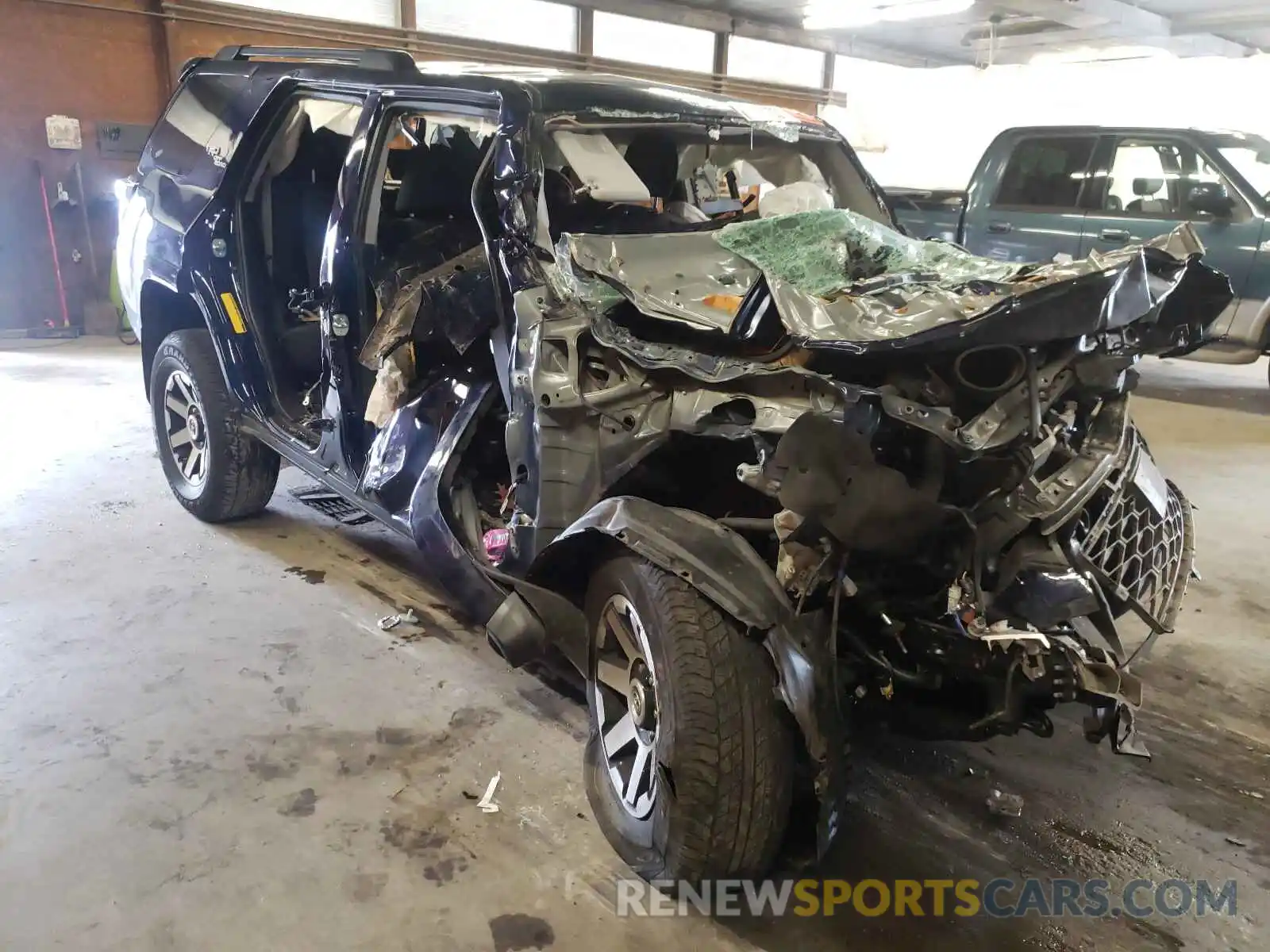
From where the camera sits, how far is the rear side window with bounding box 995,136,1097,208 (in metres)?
7.16

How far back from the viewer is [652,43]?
11820 millimetres

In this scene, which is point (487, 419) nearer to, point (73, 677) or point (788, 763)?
point (788, 763)

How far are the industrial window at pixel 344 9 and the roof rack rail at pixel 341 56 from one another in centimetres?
554

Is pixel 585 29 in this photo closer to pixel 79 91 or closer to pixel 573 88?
pixel 79 91

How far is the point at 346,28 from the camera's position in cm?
911

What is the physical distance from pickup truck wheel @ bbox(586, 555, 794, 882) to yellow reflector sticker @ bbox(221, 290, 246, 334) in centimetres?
223

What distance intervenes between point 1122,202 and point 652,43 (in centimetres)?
687

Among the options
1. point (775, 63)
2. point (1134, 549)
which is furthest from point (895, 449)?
point (775, 63)

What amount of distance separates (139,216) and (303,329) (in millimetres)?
1063

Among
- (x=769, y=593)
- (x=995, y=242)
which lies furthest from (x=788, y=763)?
(x=995, y=242)

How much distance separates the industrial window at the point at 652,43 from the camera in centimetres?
1130

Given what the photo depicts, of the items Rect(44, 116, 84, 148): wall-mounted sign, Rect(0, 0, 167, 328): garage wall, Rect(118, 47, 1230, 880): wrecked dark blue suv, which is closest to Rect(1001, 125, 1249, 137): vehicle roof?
Rect(118, 47, 1230, 880): wrecked dark blue suv

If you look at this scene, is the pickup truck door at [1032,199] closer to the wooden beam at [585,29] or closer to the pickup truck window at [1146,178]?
the pickup truck window at [1146,178]

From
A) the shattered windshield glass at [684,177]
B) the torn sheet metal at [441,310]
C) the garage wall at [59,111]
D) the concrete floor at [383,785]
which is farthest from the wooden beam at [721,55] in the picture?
the torn sheet metal at [441,310]
